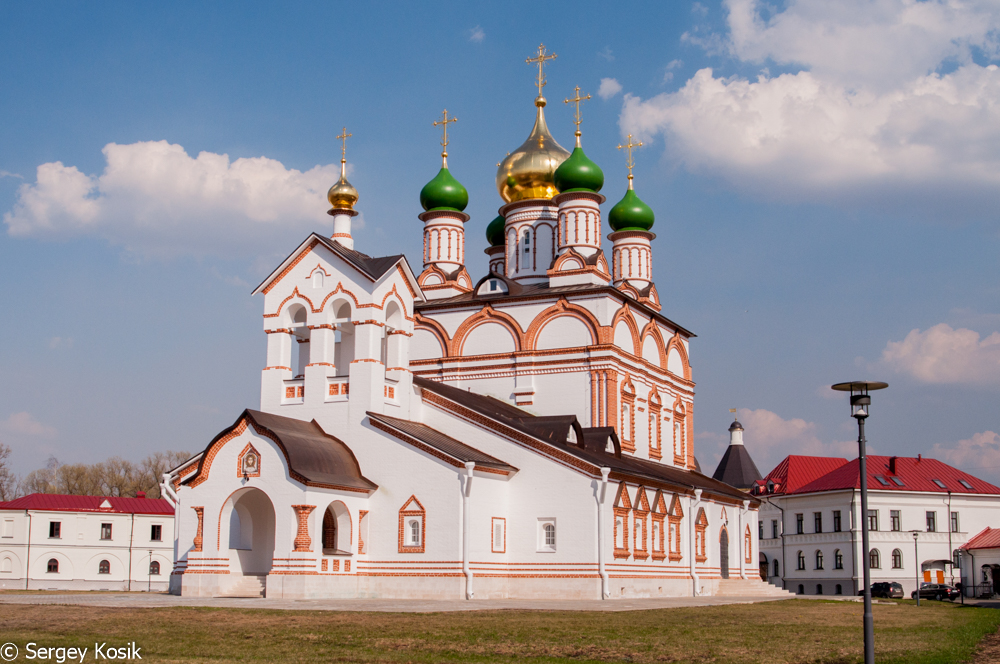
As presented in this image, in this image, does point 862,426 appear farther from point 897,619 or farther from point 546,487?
point 546,487

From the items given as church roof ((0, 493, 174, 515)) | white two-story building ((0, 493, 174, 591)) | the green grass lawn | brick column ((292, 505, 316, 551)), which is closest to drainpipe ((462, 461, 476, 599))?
brick column ((292, 505, 316, 551))

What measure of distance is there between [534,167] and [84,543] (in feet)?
75.4

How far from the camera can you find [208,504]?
19797mm

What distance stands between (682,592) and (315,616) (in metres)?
13.1

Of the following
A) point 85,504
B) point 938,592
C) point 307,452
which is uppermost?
point 307,452

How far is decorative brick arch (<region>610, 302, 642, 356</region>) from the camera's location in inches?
1105

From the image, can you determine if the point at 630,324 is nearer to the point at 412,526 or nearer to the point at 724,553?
the point at 724,553

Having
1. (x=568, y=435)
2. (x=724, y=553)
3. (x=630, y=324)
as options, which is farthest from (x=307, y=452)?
(x=724, y=553)

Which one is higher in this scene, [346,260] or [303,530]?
[346,260]

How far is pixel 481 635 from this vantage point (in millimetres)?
11164

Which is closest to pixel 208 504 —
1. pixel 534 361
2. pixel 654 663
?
pixel 534 361

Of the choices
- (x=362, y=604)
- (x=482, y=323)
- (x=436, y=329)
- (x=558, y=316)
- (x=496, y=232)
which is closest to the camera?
(x=362, y=604)

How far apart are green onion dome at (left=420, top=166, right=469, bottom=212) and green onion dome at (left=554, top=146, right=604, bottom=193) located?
365 centimetres

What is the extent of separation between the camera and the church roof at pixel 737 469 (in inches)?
1586
